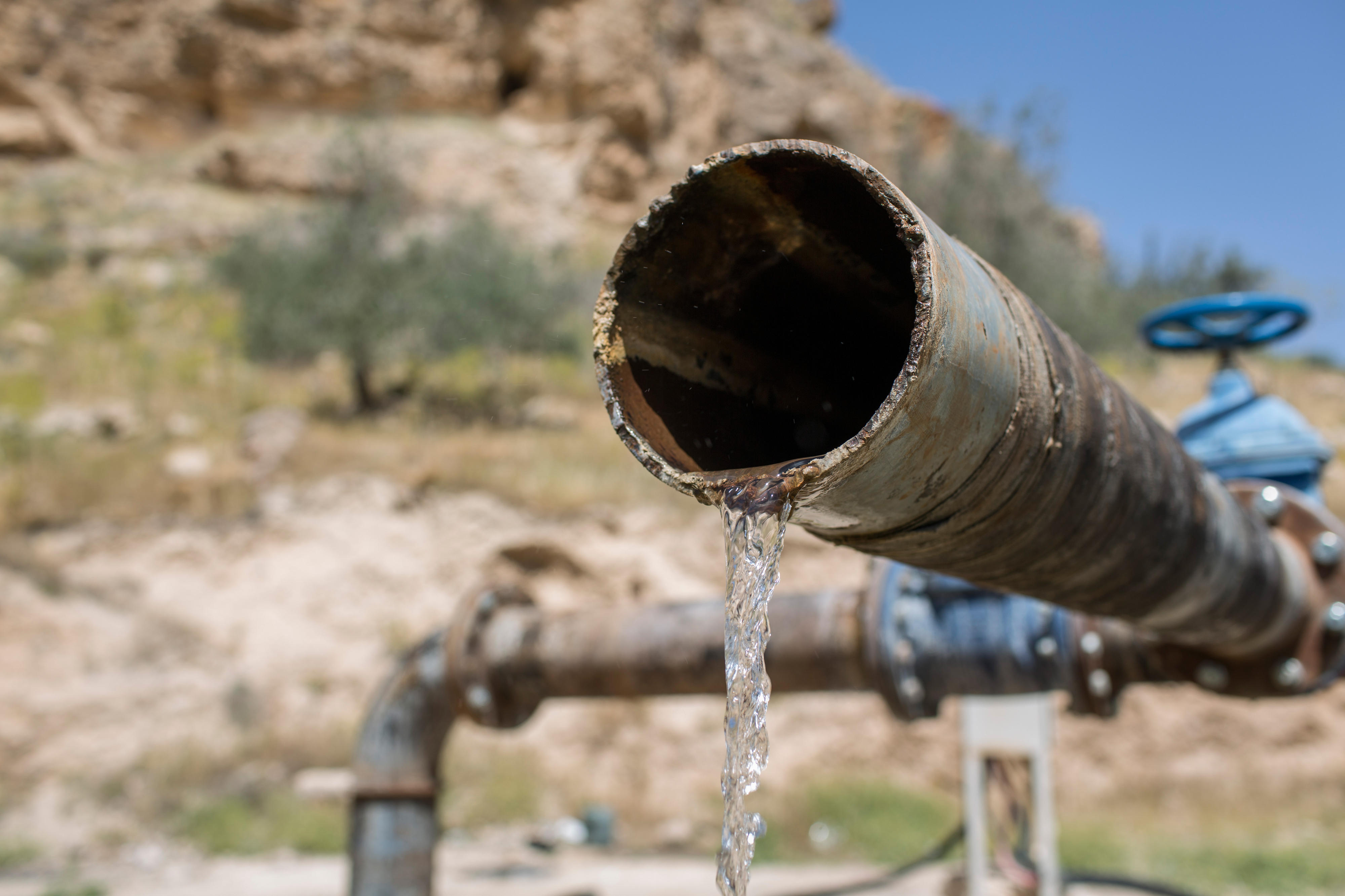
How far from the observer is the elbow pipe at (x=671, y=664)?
7.97 ft

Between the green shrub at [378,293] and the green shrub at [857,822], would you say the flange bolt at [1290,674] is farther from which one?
the green shrub at [378,293]

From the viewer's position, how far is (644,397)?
996 millimetres

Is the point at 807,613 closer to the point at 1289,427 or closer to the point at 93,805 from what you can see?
the point at 1289,427

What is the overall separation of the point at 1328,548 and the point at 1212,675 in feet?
1.27

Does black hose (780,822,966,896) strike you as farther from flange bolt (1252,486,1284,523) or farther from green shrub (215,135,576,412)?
green shrub (215,135,576,412)

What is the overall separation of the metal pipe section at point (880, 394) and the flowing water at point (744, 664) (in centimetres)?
4

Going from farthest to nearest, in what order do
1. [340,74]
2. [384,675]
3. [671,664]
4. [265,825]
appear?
[340,74] < [384,675] < [265,825] < [671,664]

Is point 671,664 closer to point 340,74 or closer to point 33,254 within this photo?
point 33,254

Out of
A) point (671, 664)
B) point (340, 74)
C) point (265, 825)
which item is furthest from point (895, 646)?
point (340, 74)

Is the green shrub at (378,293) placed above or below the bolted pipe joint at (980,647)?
above

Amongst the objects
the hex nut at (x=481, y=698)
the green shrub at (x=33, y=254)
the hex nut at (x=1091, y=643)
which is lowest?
the hex nut at (x=481, y=698)

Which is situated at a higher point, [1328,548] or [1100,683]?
[1328,548]

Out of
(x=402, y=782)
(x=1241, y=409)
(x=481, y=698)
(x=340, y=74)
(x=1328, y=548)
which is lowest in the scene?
(x=402, y=782)

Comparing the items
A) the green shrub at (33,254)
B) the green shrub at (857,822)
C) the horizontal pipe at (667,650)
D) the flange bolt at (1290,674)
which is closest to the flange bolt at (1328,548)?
the flange bolt at (1290,674)
